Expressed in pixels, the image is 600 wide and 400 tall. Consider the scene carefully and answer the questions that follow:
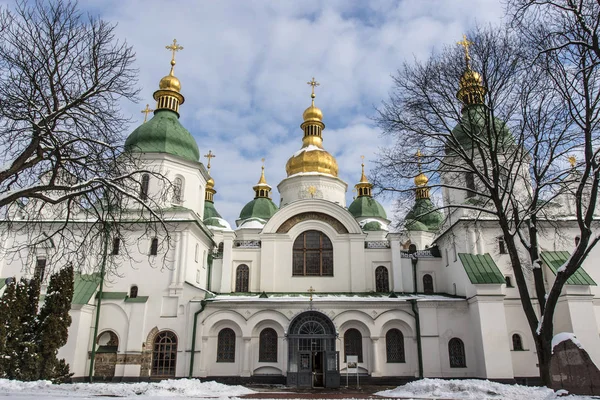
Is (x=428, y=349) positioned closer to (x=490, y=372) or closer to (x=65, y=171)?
(x=490, y=372)

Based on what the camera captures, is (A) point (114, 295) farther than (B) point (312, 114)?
No

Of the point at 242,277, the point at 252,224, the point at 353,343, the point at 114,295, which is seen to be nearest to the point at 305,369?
the point at 353,343

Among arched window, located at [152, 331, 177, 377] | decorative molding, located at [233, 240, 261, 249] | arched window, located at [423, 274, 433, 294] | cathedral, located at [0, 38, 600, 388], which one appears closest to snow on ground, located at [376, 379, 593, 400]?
cathedral, located at [0, 38, 600, 388]

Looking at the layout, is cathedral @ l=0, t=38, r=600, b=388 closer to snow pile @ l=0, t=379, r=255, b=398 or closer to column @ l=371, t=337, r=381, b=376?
column @ l=371, t=337, r=381, b=376

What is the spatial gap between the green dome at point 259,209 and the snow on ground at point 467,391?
21.5 m

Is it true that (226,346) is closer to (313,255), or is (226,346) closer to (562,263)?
(313,255)

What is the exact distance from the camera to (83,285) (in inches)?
842

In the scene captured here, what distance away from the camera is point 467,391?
1330 centimetres

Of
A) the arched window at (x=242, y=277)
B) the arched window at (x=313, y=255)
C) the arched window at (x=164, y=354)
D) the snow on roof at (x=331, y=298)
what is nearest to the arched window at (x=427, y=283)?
the snow on roof at (x=331, y=298)

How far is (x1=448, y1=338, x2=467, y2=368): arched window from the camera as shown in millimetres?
20656

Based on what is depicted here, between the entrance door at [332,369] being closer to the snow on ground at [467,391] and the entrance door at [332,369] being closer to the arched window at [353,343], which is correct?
the arched window at [353,343]

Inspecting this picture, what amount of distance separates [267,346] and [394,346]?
18.2 ft

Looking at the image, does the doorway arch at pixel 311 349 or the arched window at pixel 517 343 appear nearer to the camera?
the doorway arch at pixel 311 349

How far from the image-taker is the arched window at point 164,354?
810 inches
